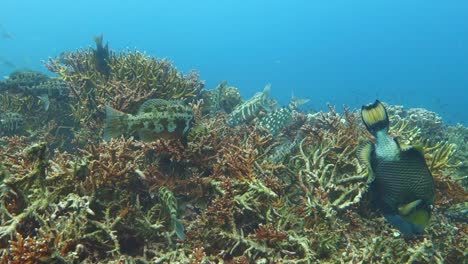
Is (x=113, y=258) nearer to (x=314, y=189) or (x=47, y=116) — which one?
(x=314, y=189)

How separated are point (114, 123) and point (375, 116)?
9.22 feet

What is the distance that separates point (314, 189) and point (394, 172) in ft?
3.68

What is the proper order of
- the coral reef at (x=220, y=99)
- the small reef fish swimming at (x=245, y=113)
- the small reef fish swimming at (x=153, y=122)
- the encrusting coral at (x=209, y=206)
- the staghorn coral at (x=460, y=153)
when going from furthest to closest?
the coral reef at (x=220, y=99) → the small reef fish swimming at (x=245, y=113) → the staghorn coral at (x=460, y=153) → the small reef fish swimming at (x=153, y=122) → the encrusting coral at (x=209, y=206)

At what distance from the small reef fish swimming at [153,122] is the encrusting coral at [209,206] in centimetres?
15

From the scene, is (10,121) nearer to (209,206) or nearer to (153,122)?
(153,122)

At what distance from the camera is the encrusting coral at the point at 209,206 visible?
3.37 m

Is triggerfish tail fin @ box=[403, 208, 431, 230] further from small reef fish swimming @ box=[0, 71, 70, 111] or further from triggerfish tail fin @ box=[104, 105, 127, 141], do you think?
small reef fish swimming @ box=[0, 71, 70, 111]

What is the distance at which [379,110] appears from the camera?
3285mm

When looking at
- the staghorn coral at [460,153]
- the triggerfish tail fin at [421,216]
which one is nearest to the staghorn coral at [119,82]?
the triggerfish tail fin at [421,216]

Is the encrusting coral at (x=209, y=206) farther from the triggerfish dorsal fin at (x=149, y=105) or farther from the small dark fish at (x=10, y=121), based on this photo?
the small dark fish at (x=10, y=121)

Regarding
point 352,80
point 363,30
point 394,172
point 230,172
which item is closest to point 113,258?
point 230,172

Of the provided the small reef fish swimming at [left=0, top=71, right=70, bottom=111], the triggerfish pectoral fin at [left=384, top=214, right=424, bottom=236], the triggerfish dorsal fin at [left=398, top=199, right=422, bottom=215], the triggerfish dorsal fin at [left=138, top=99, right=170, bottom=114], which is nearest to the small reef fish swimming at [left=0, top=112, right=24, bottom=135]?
the small reef fish swimming at [left=0, top=71, right=70, bottom=111]

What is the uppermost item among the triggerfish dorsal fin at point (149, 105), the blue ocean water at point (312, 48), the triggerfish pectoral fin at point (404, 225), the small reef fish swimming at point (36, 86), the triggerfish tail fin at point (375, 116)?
the blue ocean water at point (312, 48)

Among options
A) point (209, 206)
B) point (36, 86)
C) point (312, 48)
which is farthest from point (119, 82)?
point (312, 48)
